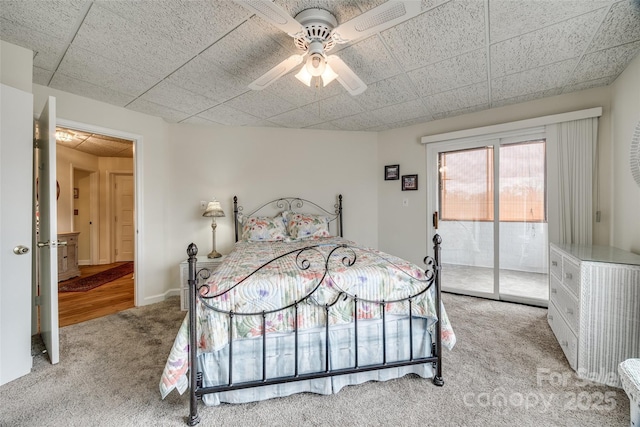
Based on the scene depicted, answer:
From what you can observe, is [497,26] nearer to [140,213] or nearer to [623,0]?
[623,0]

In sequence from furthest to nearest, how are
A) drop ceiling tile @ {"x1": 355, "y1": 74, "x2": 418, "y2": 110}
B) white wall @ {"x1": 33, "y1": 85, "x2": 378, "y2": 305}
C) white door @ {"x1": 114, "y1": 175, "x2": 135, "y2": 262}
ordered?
1. white door @ {"x1": 114, "y1": 175, "x2": 135, "y2": 262}
2. white wall @ {"x1": 33, "y1": 85, "x2": 378, "y2": 305}
3. drop ceiling tile @ {"x1": 355, "y1": 74, "x2": 418, "y2": 110}

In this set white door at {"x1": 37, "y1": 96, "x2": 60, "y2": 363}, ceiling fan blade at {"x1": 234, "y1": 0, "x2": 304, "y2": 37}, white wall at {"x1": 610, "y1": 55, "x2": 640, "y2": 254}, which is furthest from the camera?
white wall at {"x1": 610, "y1": 55, "x2": 640, "y2": 254}

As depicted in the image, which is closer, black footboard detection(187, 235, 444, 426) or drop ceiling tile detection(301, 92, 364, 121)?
black footboard detection(187, 235, 444, 426)

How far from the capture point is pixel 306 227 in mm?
3656

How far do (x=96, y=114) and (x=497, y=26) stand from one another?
3892 millimetres

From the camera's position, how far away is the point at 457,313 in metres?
3.04

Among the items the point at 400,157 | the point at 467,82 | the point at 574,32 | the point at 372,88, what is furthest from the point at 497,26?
the point at 400,157

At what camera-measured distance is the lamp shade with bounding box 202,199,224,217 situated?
142 inches

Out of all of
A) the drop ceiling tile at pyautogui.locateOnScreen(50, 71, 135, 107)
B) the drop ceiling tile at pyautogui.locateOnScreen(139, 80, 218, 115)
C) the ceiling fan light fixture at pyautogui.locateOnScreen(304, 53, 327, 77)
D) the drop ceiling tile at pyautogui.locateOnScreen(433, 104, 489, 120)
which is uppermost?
the drop ceiling tile at pyautogui.locateOnScreen(433, 104, 489, 120)

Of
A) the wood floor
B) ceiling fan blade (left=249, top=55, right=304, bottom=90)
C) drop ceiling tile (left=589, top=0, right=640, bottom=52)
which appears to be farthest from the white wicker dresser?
the wood floor

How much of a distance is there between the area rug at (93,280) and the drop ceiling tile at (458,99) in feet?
17.8

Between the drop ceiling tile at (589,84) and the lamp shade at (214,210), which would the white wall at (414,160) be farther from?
the lamp shade at (214,210)

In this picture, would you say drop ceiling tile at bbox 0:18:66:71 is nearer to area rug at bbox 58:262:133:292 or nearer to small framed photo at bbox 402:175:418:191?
area rug at bbox 58:262:133:292

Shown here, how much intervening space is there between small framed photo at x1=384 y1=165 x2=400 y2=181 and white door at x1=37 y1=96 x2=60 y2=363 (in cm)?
381
